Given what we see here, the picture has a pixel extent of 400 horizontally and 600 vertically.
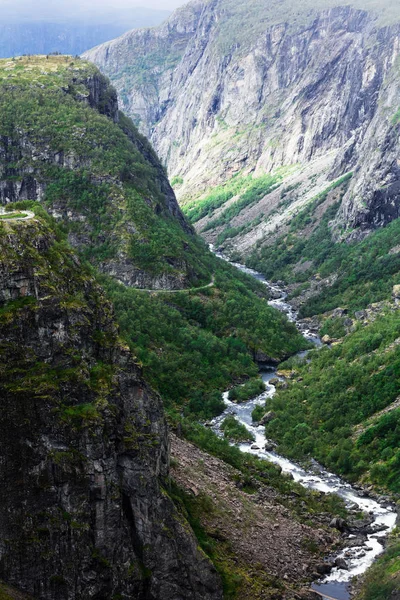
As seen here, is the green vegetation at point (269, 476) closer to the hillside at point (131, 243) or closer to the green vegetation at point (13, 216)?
the green vegetation at point (13, 216)

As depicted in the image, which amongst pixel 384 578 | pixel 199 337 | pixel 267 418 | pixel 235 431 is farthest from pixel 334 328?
pixel 384 578

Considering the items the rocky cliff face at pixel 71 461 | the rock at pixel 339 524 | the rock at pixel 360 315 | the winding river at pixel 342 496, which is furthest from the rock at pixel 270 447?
the rock at pixel 360 315

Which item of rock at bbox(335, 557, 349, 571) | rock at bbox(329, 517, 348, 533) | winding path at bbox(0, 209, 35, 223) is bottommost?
rock at bbox(329, 517, 348, 533)

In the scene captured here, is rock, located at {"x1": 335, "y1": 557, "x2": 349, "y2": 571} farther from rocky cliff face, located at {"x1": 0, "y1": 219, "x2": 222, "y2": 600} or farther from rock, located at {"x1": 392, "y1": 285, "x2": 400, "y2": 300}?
rock, located at {"x1": 392, "y1": 285, "x2": 400, "y2": 300}

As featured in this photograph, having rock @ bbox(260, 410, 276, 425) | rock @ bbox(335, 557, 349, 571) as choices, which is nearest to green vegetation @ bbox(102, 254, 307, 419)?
rock @ bbox(260, 410, 276, 425)

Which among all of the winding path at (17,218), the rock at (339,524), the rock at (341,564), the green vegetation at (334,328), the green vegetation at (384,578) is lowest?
the green vegetation at (334,328)

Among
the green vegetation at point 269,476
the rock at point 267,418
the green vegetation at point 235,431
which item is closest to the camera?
the green vegetation at point 269,476

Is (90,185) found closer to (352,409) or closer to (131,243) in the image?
(131,243)
